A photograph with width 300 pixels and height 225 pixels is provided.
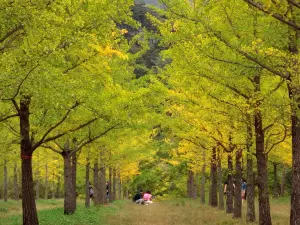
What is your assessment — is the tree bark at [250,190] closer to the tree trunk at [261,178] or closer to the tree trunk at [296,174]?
the tree trunk at [261,178]

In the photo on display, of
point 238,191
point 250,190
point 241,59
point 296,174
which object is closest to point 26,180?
point 241,59

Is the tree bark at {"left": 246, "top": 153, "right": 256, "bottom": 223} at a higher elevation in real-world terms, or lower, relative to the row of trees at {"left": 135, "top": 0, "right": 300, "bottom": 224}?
lower

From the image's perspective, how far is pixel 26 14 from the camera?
6723mm

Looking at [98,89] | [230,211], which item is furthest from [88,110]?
[230,211]

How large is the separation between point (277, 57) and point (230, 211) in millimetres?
12448

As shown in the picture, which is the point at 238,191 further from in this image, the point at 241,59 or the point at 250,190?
the point at 241,59

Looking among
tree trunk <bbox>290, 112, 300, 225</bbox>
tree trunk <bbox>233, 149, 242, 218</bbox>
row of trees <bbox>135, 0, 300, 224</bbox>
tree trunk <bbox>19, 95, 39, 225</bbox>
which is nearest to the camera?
row of trees <bbox>135, 0, 300, 224</bbox>

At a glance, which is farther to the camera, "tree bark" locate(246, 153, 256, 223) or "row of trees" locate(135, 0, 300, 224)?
"tree bark" locate(246, 153, 256, 223)

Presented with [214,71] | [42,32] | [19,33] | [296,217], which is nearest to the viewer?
[42,32]

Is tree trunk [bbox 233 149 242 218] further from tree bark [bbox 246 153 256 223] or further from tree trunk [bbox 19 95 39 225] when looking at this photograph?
tree trunk [bbox 19 95 39 225]

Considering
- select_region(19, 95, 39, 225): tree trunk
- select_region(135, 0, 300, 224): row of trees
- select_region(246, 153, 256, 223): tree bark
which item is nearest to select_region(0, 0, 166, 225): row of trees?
select_region(19, 95, 39, 225): tree trunk

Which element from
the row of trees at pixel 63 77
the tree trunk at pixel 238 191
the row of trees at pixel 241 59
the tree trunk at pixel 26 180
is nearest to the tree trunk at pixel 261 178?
the row of trees at pixel 241 59

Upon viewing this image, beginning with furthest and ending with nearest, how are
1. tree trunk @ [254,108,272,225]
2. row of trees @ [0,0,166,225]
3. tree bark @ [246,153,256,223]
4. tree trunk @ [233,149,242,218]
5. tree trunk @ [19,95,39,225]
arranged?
tree trunk @ [233,149,242,218]
tree bark @ [246,153,256,223]
tree trunk @ [254,108,272,225]
tree trunk @ [19,95,39,225]
row of trees @ [0,0,166,225]

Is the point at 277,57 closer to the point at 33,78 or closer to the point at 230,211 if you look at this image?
the point at 33,78
